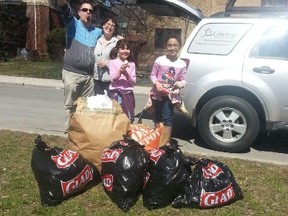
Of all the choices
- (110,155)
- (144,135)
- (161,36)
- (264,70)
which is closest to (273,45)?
(264,70)

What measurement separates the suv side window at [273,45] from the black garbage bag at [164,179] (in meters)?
2.32

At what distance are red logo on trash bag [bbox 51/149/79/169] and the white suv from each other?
7.42ft

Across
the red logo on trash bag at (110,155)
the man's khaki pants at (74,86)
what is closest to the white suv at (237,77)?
the man's khaki pants at (74,86)

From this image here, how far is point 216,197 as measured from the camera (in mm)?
3811

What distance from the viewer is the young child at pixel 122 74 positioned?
5.17 metres

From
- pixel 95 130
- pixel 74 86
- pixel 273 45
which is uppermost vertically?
pixel 273 45

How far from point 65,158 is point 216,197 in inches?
55.8

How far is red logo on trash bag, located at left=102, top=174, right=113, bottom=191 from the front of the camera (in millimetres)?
3906

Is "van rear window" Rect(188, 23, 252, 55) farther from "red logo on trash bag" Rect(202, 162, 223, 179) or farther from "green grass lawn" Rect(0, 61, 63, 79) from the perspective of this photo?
"green grass lawn" Rect(0, 61, 63, 79)

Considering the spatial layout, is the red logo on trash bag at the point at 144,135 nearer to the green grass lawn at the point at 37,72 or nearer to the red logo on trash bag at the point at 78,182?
the red logo on trash bag at the point at 78,182

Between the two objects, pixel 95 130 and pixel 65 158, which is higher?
pixel 95 130

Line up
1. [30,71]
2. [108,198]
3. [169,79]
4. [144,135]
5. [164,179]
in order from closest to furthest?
[164,179], [108,198], [144,135], [169,79], [30,71]

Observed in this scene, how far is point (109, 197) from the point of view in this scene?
402cm

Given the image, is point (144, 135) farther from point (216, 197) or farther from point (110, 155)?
point (216, 197)
